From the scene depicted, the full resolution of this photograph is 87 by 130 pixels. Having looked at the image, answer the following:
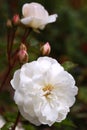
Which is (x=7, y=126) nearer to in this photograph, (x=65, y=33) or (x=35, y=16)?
(x=35, y=16)

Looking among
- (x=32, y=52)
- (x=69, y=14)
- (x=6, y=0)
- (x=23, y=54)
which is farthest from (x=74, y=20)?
(x=23, y=54)

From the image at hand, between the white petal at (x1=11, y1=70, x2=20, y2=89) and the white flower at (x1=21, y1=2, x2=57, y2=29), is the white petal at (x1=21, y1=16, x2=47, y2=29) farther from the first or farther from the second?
the white petal at (x1=11, y1=70, x2=20, y2=89)

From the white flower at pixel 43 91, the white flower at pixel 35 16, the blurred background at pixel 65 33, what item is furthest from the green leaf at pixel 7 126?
the blurred background at pixel 65 33

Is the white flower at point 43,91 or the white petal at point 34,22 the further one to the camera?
the white petal at point 34,22

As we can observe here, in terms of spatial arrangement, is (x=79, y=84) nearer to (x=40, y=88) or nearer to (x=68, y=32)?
(x=68, y=32)

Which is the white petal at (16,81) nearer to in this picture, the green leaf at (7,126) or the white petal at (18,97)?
the white petal at (18,97)
